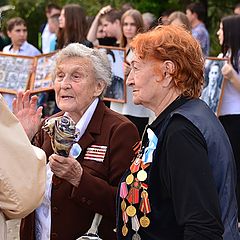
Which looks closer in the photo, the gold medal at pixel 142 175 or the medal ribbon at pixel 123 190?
the gold medal at pixel 142 175

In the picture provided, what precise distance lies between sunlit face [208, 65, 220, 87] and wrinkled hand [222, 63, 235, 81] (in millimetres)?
309

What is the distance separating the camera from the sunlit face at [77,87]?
4.28 meters

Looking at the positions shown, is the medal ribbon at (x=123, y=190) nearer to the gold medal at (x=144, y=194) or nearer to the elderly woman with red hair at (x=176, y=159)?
the elderly woman with red hair at (x=176, y=159)

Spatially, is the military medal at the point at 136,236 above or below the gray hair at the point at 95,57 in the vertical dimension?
below

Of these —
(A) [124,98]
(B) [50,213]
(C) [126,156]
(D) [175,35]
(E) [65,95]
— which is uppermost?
(D) [175,35]

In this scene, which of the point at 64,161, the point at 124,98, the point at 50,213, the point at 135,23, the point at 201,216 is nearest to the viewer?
the point at 201,216

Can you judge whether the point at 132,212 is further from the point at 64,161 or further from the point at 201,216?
the point at 64,161

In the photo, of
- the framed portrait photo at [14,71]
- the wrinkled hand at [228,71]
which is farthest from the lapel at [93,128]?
the framed portrait photo at [14,71]

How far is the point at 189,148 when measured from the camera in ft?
9.78

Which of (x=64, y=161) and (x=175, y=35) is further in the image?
(x=64, y=161)

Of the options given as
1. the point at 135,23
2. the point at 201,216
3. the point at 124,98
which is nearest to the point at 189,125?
the point at 201,216

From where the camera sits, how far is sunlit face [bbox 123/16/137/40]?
9345 mm

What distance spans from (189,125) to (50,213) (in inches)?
53.5

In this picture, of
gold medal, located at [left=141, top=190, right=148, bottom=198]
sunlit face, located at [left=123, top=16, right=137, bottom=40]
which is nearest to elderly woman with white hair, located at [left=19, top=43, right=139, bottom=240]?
gold medal, located at [left=141, top=190, right=148, bottom=198]
